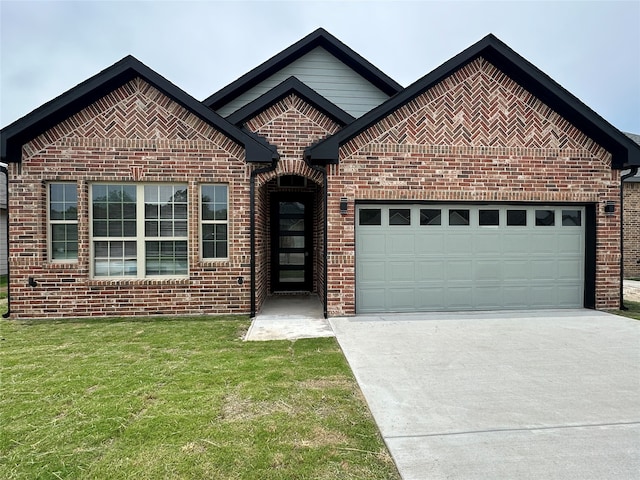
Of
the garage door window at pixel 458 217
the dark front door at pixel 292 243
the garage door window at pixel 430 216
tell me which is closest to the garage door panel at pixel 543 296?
the garage door window at pixel 458 217

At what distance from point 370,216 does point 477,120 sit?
129 inches

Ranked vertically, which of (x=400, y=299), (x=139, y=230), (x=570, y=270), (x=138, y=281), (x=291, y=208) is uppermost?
(x=291, y=208)

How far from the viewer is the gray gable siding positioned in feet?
37.9

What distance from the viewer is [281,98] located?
842 centimetres

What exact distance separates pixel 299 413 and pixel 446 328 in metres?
4.19

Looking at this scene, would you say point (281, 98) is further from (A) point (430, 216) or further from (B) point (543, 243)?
(B) point (543, 243)

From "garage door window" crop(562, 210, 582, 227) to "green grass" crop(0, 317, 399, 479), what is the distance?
21.9 feet

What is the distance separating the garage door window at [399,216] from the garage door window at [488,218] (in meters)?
1.75

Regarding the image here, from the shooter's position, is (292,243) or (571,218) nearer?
(571,218)

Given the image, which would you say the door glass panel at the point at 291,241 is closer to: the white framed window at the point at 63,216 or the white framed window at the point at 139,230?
the white framed window at the point at 139,230

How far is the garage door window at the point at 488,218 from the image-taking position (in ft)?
27.0

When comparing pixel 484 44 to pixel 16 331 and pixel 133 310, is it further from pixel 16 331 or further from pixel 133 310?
pixel 16 331

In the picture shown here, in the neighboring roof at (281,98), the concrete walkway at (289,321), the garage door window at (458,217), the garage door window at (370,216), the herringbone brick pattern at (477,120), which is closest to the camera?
the concrete walkway at (289,321)

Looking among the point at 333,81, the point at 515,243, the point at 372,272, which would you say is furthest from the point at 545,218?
the point at 333,81
